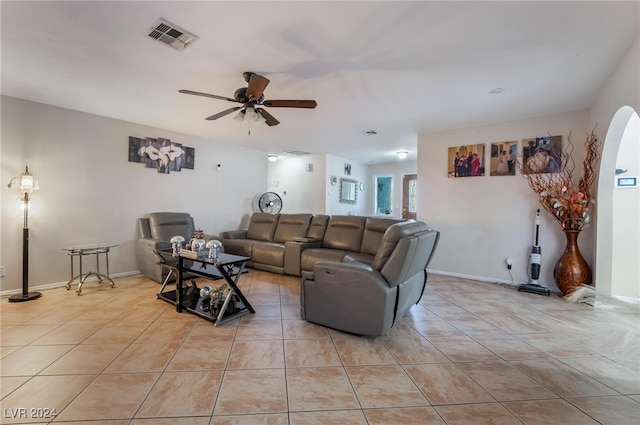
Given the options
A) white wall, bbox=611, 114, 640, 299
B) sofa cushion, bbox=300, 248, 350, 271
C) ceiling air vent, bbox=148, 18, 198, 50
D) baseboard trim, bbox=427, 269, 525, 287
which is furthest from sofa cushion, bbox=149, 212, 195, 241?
white wall, bbox=611, 114, 640, 299

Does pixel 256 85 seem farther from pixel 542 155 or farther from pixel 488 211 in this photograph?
pixel 542 155

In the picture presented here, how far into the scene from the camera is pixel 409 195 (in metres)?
7.75

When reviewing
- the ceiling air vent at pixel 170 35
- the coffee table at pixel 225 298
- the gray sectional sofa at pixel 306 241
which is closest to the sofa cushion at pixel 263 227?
the gray sectional sofa at pixel 306 241

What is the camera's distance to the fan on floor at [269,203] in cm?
636

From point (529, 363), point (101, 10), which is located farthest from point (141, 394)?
point (529, 363)

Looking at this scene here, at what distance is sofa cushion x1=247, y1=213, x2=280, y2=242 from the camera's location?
17.5ft

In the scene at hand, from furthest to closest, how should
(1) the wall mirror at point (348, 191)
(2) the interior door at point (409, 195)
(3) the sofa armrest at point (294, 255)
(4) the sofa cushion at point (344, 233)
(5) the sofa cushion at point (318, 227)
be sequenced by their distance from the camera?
(2) the interior door at point (409, 195)
(1) the wall mirror at point (348, 191)
(5) the sofa cushion at point (318, 227)
(4) the sofa cushion at point (344, 233)
(3) the sofa armrest at point (294, 255)

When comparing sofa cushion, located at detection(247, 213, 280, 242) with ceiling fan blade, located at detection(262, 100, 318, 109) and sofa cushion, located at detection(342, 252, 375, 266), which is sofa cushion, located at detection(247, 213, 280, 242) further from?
ceiling fan blade, located at detection(262, 100, 318, 109)

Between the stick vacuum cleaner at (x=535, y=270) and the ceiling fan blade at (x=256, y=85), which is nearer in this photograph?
the ceiling fan blade at (x=256, y=85)

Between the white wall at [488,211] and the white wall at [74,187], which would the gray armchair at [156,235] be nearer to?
the white wall at [74,187]

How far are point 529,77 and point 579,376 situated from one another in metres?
2.64

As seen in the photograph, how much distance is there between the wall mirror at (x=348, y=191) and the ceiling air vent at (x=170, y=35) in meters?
5.50

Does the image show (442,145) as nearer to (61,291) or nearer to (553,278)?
(553,278)

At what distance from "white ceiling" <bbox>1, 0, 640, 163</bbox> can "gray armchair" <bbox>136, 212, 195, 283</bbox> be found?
1.63 metres
